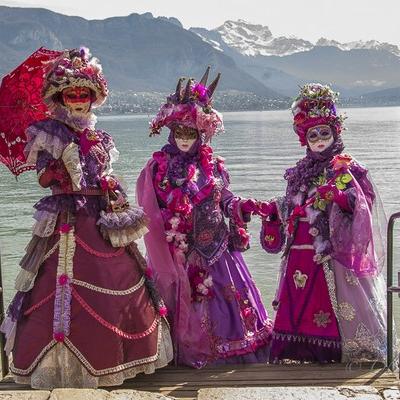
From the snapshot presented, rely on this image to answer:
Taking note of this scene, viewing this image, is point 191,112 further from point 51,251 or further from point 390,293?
point 390,293

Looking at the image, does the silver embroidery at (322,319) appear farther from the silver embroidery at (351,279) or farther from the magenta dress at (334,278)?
the silver embroidery at (351,279)

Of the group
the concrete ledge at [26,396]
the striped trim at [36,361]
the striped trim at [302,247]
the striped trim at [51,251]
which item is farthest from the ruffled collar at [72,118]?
the concrete ledge at [26,396]

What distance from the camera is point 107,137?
4715 mm

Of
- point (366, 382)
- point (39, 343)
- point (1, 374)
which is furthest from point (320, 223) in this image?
point (1, 374)

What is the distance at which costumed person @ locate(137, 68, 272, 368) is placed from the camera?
5.00 meters

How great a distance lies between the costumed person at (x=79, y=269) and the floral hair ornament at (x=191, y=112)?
55 cm

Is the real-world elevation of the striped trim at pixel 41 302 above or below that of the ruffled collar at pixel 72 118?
below

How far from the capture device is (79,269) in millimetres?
4402

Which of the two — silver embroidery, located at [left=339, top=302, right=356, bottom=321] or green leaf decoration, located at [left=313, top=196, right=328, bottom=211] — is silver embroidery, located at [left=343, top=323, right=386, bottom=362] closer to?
silver embroidery, located at [left=339, top=302, right=356, bottom=321]

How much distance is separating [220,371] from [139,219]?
1.15 meters

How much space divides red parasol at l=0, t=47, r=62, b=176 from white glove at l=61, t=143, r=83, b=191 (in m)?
0.43

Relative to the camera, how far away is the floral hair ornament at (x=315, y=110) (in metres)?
4.96

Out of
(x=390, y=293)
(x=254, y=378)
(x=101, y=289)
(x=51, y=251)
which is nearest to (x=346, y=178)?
(x=390, y=293)

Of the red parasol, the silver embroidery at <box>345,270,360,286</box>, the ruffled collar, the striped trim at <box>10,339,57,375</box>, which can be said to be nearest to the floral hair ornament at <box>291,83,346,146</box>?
the silver embroidery at <box>345,270,360,286</box>
